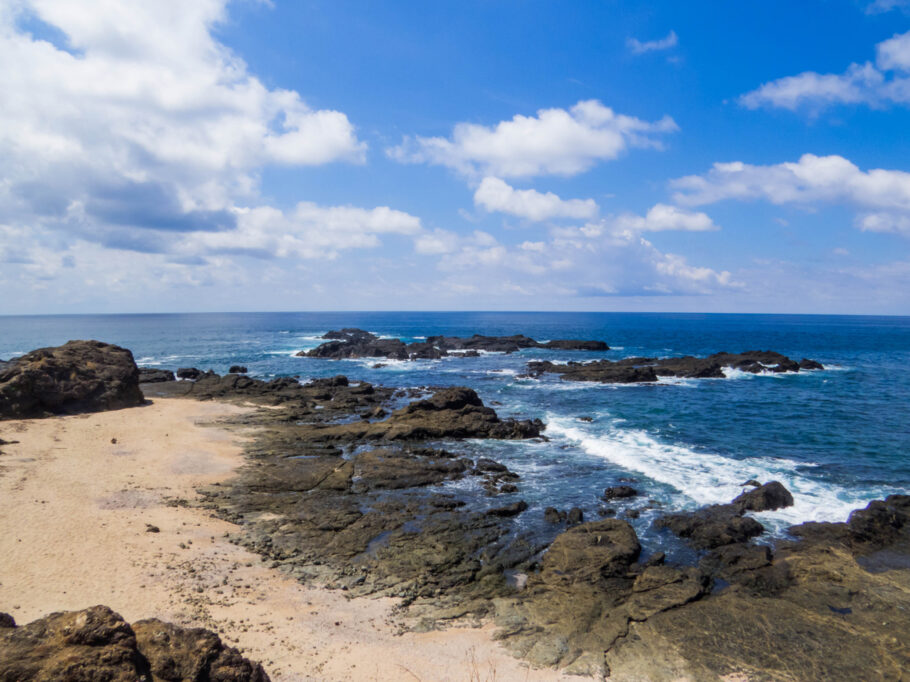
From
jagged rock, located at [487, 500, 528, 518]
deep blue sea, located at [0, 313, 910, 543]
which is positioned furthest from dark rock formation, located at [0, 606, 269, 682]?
deep blue sea, located at [0, 313, 910, 543]

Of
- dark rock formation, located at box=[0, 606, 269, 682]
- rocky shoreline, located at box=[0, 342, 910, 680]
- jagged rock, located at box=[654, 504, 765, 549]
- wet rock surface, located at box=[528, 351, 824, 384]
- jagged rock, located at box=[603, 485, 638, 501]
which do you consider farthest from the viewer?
wet rock surface, located at box=[528, 351, 824, 384]

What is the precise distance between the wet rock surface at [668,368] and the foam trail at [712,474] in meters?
22.2

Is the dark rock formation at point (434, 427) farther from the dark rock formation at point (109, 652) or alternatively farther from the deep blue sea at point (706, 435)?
the dark rock formation at point (109, 652)

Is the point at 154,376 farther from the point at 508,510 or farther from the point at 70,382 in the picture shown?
the point at 508,510

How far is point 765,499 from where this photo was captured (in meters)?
20.5

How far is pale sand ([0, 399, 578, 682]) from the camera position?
11.6 m

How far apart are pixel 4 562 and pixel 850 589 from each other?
2598 cm

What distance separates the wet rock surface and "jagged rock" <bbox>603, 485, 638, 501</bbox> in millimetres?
33206

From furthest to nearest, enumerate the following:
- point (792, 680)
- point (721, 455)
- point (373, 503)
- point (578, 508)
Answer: point (721, 455)
point (373, 503)
point (578, 508)
point (792, 680)

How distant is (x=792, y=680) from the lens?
11234 millimetres

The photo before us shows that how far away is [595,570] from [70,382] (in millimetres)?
40828

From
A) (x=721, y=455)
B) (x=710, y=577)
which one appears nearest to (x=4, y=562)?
(x=710, y=577)

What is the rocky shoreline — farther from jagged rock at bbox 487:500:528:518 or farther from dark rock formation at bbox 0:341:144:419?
dark rock formation at bbox 0:341:144:419

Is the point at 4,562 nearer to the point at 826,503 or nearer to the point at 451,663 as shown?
the point at 451,663
